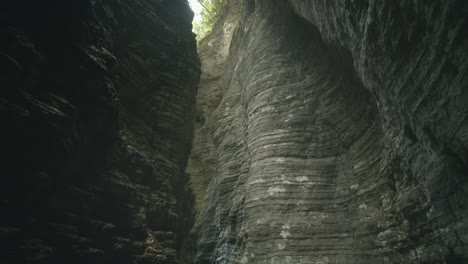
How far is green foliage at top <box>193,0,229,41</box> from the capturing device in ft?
75.0

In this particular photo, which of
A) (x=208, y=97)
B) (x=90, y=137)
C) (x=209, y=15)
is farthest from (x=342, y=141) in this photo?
(x=209, y=15)

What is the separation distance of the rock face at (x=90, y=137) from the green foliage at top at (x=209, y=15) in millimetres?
9113

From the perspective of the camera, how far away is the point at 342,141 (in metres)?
9.02

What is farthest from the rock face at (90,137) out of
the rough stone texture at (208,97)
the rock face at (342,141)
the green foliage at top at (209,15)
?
the green foliage at top at (209,15)

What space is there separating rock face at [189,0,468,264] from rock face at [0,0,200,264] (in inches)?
76.2

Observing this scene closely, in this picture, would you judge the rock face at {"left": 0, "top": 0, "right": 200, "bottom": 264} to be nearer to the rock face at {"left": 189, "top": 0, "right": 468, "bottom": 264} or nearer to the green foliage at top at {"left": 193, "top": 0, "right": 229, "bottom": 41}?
the rock face at {"left": 189, "top": 0, "right": 468, "bottom": 264}

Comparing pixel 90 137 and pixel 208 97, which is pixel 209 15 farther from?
pixel 90 137

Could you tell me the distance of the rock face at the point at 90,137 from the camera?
7672 mm

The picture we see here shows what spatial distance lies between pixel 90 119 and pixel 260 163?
541 cm

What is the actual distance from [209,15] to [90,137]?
677 inches

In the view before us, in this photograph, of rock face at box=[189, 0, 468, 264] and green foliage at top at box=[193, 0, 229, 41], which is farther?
green foliage at top at box=[193, 0, 229, 41]

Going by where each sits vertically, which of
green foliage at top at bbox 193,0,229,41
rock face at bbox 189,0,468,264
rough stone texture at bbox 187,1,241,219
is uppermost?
green foliage at top at bbox 193,0,229,41

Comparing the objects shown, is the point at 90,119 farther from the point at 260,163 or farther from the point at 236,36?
the point at 236,36

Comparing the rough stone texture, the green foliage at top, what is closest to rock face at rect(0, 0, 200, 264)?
the rough stone texture
